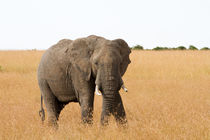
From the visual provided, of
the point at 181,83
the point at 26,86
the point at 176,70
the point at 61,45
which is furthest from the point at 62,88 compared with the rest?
the point at 176,70

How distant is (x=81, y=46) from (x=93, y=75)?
2.23ft

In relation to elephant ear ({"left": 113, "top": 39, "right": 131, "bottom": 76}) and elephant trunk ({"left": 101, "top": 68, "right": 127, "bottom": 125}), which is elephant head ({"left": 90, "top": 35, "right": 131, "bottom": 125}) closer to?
elephant trunk ({"left": 101, "top": 68, "right": 127, "bottom": 125})

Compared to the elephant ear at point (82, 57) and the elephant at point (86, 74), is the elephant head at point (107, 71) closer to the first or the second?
the elephant at point (86, 74)

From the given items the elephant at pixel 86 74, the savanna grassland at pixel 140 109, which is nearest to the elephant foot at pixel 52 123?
the elephant at pixel 86 74

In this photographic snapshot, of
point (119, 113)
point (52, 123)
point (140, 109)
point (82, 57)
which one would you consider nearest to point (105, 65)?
point (82, 57)

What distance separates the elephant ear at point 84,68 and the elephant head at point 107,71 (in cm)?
10

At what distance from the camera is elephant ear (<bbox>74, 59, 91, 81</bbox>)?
6004 millimetres

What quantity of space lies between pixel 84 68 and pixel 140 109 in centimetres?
378

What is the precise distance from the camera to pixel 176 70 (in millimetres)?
19203

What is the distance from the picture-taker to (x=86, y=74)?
6.02 m

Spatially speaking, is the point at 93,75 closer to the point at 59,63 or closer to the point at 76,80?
the point at 76,80

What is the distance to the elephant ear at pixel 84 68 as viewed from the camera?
6.00 meters

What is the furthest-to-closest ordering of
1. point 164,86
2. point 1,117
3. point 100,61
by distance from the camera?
point 164,86, point 1,117, point 100,61

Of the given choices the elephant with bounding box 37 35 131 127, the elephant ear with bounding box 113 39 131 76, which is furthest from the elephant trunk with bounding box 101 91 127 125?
the elephant ear with bounding box 113 39 131 76
